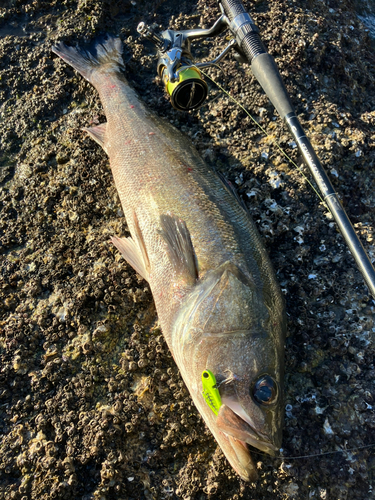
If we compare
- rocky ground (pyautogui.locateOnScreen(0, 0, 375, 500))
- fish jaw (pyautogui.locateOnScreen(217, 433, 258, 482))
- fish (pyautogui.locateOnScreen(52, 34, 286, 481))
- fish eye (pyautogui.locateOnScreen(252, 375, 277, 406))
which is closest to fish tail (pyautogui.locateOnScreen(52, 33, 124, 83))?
rocky ground (pyautogui.locateOnScreen(0, 0, 375, 500))

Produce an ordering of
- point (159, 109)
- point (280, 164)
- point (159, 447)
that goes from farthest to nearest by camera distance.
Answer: point (159, 109), point (280, 164), point (159, 447)

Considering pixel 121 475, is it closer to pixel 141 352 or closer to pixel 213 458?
pixel 213 458

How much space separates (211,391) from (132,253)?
124 cm

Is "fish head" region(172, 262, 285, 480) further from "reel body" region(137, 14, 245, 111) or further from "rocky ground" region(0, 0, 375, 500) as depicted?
"reel body" region(137, 14, 245, 111)

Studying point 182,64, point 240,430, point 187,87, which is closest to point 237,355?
point 240,430

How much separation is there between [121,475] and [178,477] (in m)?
0.36

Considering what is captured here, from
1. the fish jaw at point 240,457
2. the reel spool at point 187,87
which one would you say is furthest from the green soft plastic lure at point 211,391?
the reel spool at point 187,87

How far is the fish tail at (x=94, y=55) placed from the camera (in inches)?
144

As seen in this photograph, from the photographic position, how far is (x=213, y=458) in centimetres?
221

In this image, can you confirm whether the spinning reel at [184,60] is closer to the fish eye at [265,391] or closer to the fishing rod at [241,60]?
the fishing rod at [241,60]

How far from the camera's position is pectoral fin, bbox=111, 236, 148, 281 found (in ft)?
8.81

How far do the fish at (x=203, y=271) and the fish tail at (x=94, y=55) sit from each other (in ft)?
1.68

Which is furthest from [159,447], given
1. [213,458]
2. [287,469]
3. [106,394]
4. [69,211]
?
[69,211]

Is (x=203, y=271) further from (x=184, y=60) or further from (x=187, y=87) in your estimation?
(x=184, y=60)
